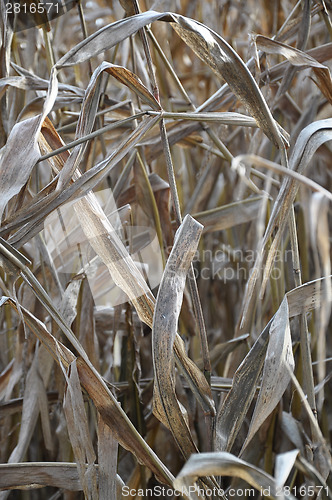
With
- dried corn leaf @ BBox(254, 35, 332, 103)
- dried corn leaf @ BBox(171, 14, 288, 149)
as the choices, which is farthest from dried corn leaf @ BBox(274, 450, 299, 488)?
dried corn leaf @ BBox(254, 35, 332, 103)

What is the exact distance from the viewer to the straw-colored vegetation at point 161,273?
0.49m

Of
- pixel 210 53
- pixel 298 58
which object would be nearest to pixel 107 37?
pixel 210 53

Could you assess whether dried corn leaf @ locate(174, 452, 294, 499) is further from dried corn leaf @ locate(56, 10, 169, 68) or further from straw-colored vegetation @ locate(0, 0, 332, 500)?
dried corn leaf @ locate(56, 10, 169, 68)

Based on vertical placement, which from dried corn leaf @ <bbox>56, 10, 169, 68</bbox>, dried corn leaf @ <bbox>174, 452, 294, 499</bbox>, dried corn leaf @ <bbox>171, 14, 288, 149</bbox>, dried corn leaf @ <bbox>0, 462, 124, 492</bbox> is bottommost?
dried corn leaf @ <bbox>0, 462, 124, 492</bbox>

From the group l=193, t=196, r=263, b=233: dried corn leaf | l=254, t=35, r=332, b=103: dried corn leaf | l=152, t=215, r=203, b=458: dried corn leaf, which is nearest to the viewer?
l=152, t=215, r=203, b=458: dried corn leaf

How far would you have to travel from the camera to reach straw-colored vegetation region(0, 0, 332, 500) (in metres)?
0.49

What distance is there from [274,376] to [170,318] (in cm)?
11

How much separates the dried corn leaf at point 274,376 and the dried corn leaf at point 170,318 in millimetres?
76

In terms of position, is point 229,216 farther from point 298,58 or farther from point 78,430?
A: point 78,430

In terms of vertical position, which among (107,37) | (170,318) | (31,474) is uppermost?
(107,37)

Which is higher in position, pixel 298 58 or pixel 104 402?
pixel 298 58

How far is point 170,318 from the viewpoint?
479 millimetres

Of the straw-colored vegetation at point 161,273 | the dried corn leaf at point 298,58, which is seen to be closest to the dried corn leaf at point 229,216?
the straw-colored vegetation at point 161,273

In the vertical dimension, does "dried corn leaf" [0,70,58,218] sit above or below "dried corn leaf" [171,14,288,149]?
below
